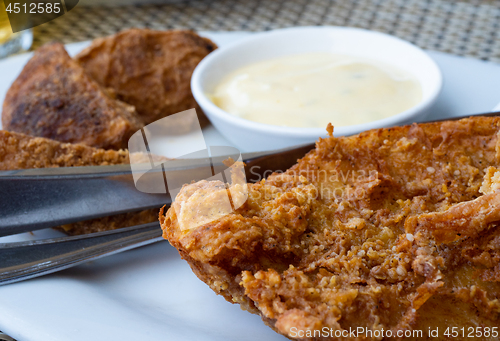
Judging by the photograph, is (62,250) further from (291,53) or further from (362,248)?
(291,53)

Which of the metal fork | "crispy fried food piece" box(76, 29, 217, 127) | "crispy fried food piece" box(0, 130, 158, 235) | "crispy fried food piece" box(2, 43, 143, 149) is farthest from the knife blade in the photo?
"crispy fried food piece" box(76, 29, 217, 127)

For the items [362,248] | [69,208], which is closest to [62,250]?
[69,208]

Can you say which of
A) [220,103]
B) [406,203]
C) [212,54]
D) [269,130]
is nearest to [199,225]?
[406,203]

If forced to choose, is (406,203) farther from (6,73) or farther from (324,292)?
(6,73)

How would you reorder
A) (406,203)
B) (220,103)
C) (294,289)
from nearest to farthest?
(294,289) < (406,203) < (220,103)

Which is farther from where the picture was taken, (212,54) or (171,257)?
(212,54)

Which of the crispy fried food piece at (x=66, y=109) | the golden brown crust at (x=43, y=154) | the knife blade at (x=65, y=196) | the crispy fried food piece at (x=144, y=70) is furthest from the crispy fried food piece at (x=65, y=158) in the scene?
the crispy fried food piece at (x=144, y=70)
